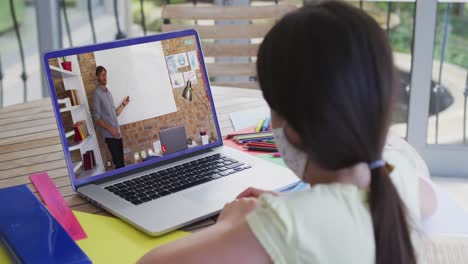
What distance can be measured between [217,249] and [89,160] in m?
0.54

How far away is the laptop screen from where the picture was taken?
130cm

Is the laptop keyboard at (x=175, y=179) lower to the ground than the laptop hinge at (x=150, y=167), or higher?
lower

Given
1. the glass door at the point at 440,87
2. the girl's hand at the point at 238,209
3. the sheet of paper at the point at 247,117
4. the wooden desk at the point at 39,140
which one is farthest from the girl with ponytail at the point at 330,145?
the glass door at the point at 440,87

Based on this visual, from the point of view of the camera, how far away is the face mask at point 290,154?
96cm

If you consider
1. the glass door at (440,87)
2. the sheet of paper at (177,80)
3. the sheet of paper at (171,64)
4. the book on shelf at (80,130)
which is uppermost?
the sheet of paper at (171,64)

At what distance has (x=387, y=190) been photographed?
88cm

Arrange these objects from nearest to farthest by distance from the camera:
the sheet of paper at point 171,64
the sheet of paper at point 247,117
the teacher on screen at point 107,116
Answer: the teacher on screen at point 107,116
the sheet of paper at point 171,64
the sheet of paper at point 247,117

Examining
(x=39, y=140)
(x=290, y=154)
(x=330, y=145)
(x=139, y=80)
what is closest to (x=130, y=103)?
(x=139, y=80)

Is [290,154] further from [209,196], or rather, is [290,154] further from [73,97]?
[73,97]

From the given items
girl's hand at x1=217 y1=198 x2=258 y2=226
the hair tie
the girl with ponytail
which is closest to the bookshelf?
girl's hand at x1=217 y1=198 x2=258 y2=226

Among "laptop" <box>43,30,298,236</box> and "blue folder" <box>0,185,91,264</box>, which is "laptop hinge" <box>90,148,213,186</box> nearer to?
"laptop" <box>43,30,298,236</box>

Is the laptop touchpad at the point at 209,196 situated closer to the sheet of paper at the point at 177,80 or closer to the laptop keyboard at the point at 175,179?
the laptop keyboard at the point at 175,179

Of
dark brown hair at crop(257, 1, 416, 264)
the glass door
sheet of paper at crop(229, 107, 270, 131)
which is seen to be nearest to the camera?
dark brown hair at crop(257, 1, 416, 264)

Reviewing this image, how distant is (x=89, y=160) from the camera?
1314 mm
